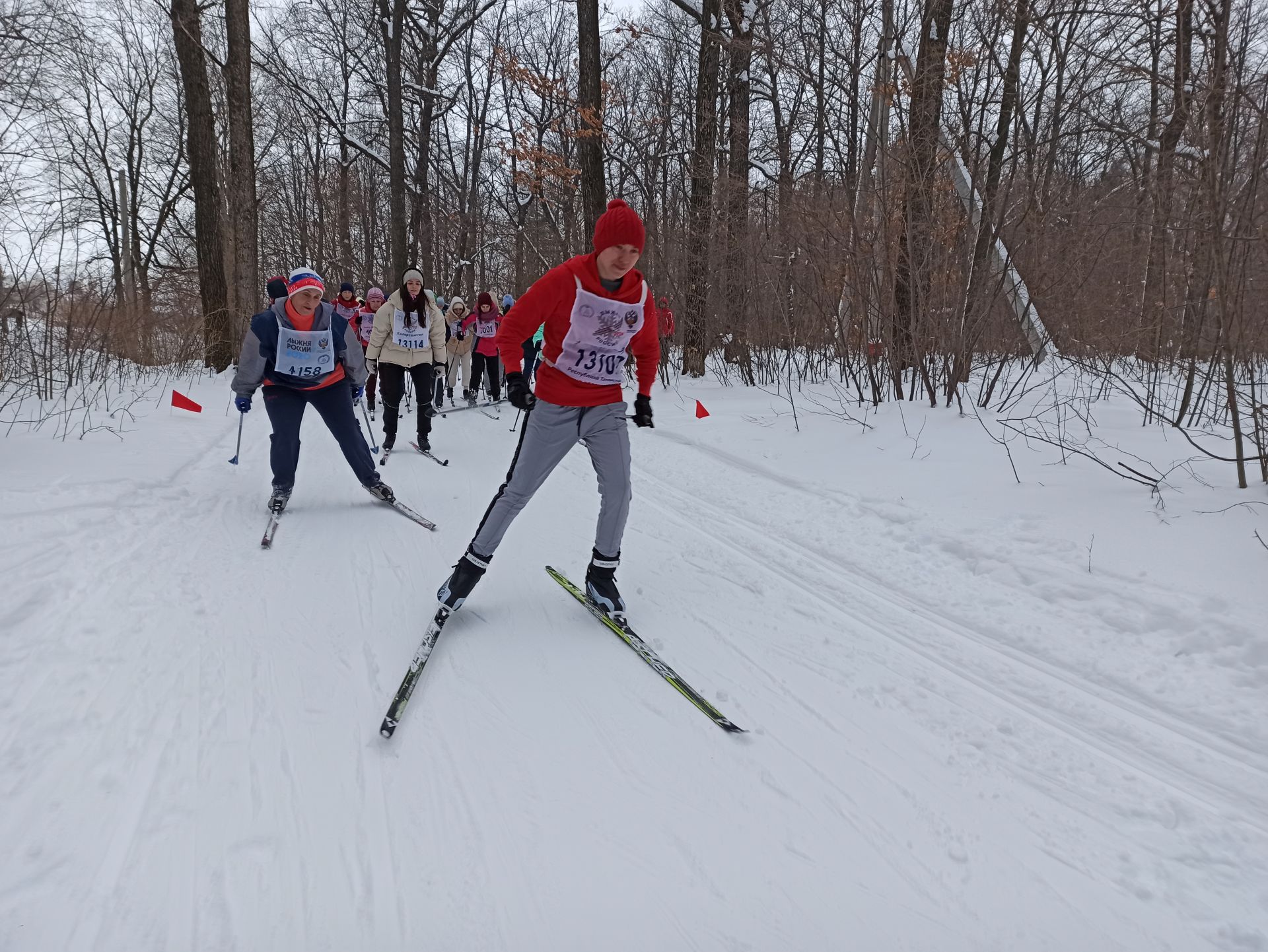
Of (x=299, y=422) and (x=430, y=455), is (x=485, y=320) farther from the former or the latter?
(x=299, y=422)

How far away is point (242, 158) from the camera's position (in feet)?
49.5

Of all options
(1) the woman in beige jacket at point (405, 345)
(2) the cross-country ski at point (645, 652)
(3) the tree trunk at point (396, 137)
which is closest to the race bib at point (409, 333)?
(1) the woman in beige jacket at point (405, 345)

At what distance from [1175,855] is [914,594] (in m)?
2.02

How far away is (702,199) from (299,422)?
9.31 meters

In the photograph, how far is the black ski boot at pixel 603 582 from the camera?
3887 millimetres

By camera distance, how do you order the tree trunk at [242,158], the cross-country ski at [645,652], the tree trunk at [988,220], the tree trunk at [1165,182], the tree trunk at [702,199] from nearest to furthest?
1. the cross-country ski at [645,652]
2. the tree trunk at [1165,182]
3. the tree trunk at [988,220]
4. the tree trunk at [702,199]
5. the tree trunk at [242,158]

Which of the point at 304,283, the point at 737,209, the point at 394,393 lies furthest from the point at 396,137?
the point at 304,283

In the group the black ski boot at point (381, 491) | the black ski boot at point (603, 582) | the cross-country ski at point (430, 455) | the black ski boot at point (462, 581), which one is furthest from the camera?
the cross-country ski at point (430, 455)

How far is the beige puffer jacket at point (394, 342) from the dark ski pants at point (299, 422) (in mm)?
2657

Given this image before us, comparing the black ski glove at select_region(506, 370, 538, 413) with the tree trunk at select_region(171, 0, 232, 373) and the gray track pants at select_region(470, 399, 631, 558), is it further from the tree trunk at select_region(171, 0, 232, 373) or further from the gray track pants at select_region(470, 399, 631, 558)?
the tree trunk at select_region(171, 0, 232, 373)

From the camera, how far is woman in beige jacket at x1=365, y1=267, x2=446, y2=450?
337 inches

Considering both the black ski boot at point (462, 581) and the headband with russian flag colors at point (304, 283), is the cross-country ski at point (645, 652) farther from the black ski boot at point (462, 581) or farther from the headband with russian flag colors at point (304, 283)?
the headband with russian flag colors at point (304, 283)

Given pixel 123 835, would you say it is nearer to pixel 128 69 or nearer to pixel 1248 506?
pixel 1248 506

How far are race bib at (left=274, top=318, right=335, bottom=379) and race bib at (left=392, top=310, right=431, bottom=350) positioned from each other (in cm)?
289
